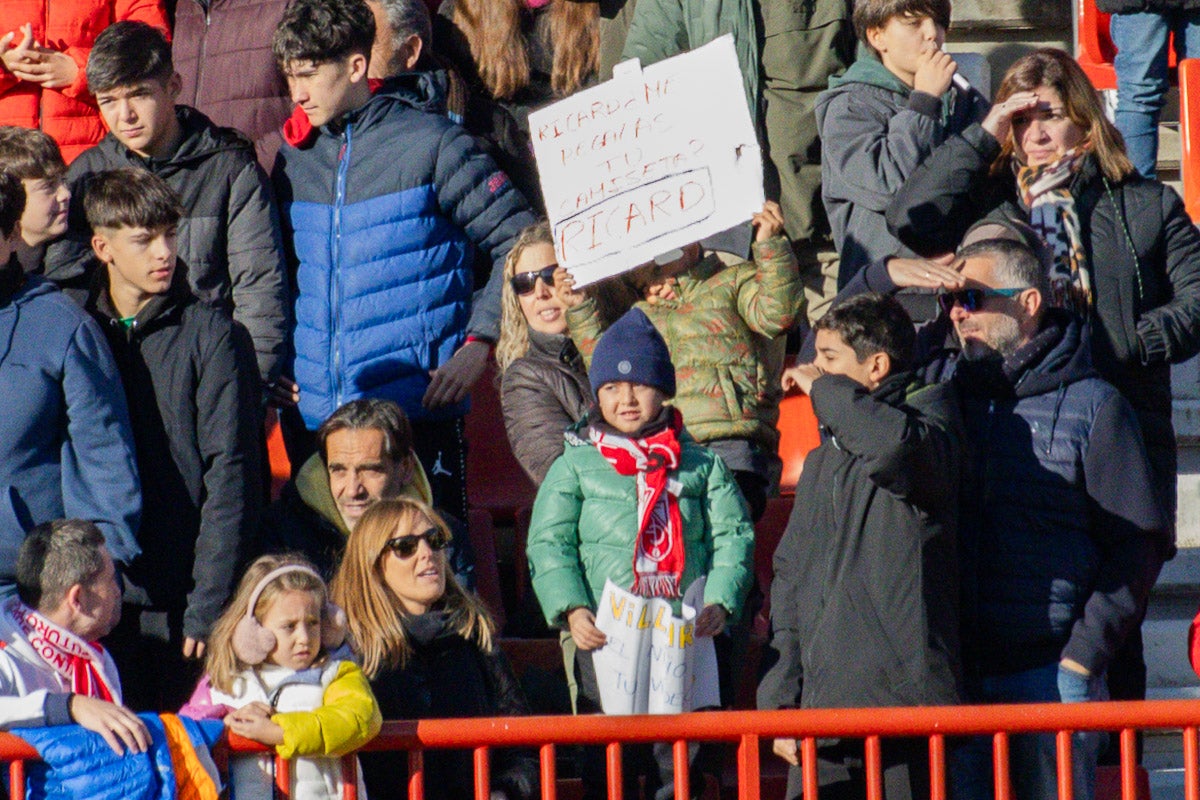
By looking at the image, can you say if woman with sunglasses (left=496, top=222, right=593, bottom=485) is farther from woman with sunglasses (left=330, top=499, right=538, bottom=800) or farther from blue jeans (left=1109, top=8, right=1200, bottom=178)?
blue jeans (left=1109, top=8, right=1200, bottom=178)

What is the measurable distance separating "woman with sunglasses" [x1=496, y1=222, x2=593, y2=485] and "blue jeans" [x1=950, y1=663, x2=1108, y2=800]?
1.60 metres

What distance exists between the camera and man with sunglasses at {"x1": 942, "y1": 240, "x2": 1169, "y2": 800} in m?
5.49

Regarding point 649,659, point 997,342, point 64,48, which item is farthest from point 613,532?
point 64,48

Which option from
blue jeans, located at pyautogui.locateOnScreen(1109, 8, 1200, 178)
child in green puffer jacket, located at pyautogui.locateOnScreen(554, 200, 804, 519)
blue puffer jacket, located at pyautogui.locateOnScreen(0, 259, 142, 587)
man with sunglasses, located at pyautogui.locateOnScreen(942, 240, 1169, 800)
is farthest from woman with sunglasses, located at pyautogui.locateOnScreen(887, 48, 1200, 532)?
blue puffer jacket, located at pyautogui.locateOnScreen(0, 259, 142, 587)

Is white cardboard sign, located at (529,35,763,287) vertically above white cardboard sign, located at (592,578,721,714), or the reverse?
white cardboard sign, located at (529,35,763,287)

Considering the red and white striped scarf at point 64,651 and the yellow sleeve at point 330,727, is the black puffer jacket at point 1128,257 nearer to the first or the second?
the yellow sleeve at point 330,727

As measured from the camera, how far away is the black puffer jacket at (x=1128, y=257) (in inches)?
249

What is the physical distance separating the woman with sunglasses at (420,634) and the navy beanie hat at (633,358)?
66 cm

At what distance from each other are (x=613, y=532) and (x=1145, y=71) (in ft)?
11.8

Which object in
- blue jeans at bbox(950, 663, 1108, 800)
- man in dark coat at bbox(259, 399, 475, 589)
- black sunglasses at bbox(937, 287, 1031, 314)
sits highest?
black sunglasses at bbox(937, 287, 1031, 314)

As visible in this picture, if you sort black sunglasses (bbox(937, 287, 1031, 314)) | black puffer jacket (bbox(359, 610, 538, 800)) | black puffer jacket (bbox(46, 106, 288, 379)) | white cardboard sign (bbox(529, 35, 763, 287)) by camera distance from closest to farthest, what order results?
black puffer jacket (bbox(359, 610, 538, 800)) → black sunglasses (bbox(937, 287, 1031, 314)) → white cardboard sign (bbox(529, 35, 763, 287)) → black puffer jacket (bbox(46, 106, 288, 379))

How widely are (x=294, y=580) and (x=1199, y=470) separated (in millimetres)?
3911

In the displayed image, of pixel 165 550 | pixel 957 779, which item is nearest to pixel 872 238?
pixel 957 779

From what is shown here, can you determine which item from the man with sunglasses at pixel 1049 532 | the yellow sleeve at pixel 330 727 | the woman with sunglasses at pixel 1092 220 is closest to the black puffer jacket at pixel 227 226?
the woman with sunglasses at pixel 1092 220
